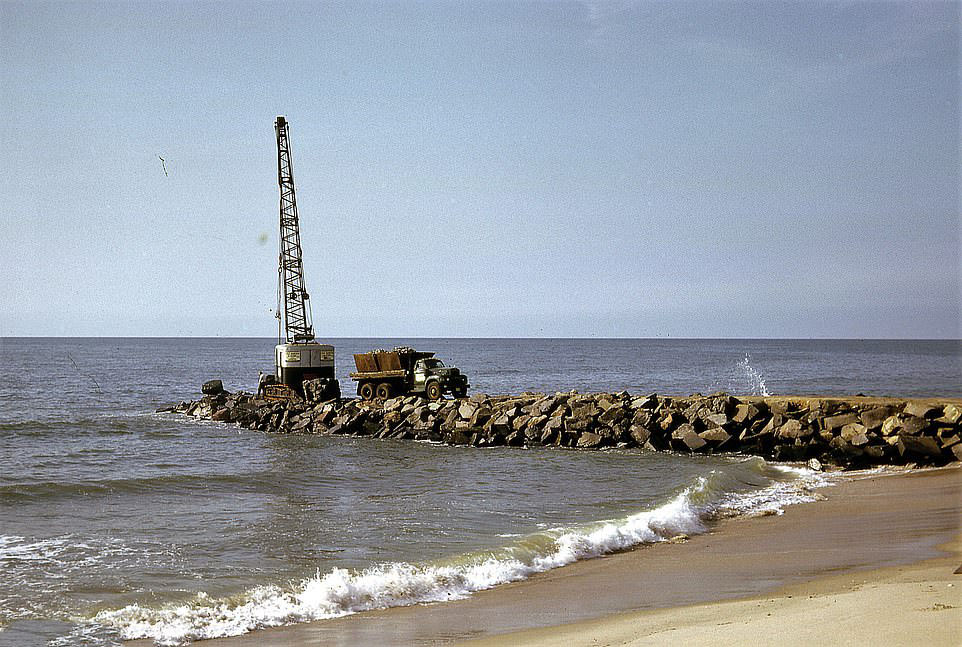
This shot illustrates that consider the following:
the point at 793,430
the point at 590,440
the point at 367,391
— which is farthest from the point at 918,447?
the point at 367,391

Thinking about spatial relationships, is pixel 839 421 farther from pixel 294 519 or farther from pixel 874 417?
pixel 294 519

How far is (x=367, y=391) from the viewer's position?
3834 cm

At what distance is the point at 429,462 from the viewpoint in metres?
26.1

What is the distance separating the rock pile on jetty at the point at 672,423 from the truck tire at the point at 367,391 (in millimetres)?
925

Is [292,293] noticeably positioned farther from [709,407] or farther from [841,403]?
[841,403]

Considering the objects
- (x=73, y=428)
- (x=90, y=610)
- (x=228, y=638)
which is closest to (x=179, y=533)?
(x=90, y=610)

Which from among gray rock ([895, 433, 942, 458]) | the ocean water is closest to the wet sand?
the ocean water

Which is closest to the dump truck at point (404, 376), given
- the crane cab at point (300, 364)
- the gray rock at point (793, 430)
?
the crane cab at point (300, 364)

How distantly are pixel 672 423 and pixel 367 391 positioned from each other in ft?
51.2

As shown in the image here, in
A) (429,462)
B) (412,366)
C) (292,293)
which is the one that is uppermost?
(292,293)

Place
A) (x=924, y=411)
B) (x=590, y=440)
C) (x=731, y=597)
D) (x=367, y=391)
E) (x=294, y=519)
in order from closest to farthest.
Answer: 1. (x=731, y=597)
2. (x=294, y=519)
3. (x=924, y=411)
4. (x=590, y=440)
5. (x=367, y=391)

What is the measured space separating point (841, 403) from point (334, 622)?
73.2 ft

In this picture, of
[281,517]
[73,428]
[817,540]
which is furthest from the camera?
[73,428]

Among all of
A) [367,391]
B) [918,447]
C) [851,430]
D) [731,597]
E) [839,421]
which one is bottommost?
[918,447]
